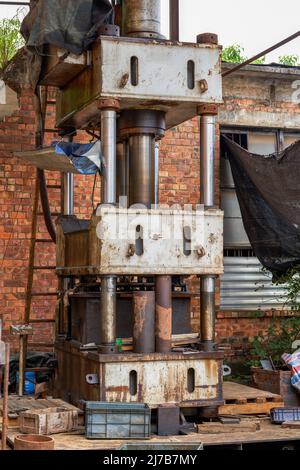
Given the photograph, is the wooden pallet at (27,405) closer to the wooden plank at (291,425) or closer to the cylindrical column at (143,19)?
the wooden plank at (291,425)

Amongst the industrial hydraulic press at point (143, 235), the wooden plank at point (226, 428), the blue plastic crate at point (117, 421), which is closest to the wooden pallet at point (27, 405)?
the industrial hydraulic press at point (143, 235)

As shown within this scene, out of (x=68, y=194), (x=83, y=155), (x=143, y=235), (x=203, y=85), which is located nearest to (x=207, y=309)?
(x=143, y=235)

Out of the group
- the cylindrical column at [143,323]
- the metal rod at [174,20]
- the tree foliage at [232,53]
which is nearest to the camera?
the cylindrical column at [143,323]

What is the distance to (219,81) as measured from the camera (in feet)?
28.7

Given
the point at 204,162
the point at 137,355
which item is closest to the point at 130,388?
the point at 137,355

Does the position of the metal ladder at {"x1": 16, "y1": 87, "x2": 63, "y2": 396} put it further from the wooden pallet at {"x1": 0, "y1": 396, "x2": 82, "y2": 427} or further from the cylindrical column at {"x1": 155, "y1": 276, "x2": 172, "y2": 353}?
the cylindrical column at {"x1": 155, "y1": 276, "x2": 172, "y2": 353}

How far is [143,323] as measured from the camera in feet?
27.3

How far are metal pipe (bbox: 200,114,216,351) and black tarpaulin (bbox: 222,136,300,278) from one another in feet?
10.2

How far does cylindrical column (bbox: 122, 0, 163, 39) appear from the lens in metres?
8.88

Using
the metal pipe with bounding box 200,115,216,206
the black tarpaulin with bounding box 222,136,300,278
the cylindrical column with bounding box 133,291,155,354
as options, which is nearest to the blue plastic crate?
the cylindrical column with bounding box 133,291,155,354

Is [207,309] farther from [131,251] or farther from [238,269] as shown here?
[238,269]

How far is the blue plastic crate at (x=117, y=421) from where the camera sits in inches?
301

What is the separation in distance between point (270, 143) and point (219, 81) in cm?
466

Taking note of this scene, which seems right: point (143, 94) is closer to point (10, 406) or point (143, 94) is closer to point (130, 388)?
point (130, 388)
